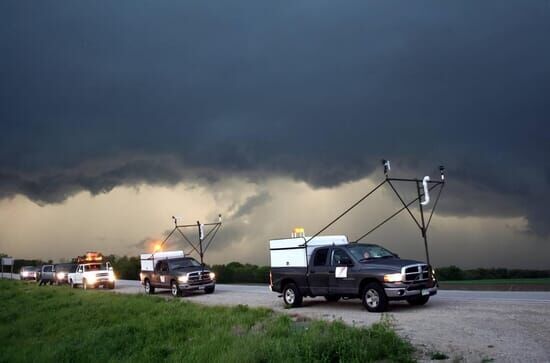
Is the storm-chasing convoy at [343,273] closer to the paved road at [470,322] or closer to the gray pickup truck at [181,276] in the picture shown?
the paved road at [470,322]

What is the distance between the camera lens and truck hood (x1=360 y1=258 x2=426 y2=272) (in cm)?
1608

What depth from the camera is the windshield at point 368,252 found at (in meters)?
17.3

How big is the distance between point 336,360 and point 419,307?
7.32 m

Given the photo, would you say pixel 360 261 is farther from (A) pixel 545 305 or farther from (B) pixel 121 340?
(B) pixel 121 340

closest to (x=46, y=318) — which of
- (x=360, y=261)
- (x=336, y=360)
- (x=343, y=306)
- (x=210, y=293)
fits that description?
(x=210, y=293)

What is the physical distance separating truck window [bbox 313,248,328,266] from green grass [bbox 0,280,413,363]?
244 centimetres

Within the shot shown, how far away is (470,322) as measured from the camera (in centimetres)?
1326

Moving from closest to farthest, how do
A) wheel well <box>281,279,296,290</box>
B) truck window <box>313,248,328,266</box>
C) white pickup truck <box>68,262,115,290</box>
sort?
1. truck window <box>313,248,328,266</box>
2. wheel well <box>281,279,296,290</box>
3. white pickup truck <box>68,262,115,290</box>

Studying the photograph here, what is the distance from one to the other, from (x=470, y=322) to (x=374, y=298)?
359 cm

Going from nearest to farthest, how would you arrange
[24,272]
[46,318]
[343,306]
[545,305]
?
[545,305], [343,306], [46,318], [24,272]

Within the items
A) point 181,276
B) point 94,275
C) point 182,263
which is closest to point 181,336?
point 181,276

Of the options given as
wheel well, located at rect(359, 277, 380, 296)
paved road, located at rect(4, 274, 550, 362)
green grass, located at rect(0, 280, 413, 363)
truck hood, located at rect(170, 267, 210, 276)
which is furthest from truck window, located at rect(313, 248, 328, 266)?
truck hood, located at rect(170, 267, 210, 276)

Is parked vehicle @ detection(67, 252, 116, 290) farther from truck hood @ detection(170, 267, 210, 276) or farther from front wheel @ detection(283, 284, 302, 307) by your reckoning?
front wheel @ detection(283, 284, 302, 307)

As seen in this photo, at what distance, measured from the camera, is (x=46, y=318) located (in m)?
24.5
